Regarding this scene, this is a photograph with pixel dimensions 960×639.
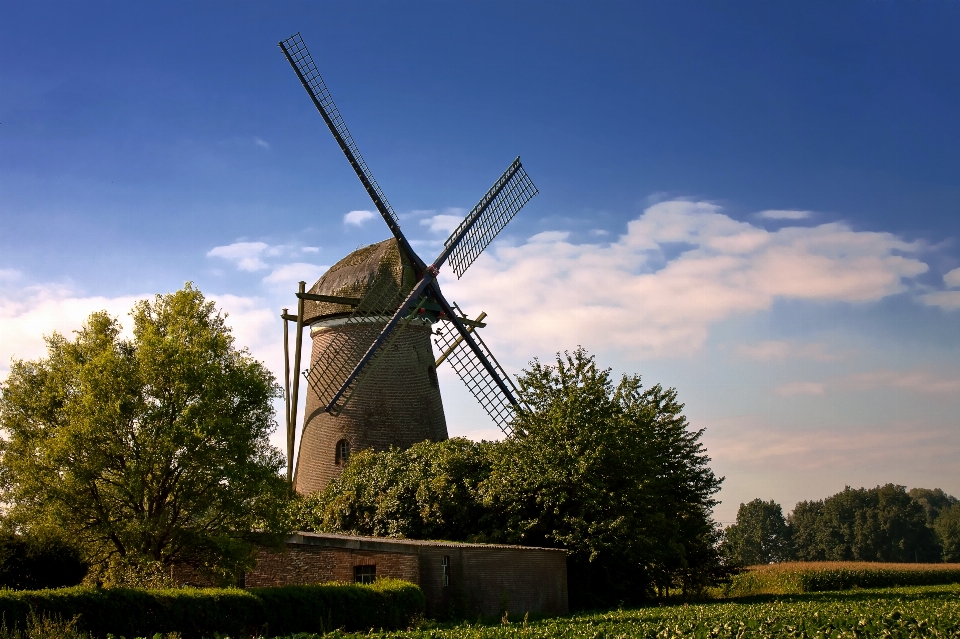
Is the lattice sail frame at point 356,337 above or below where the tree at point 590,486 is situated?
above

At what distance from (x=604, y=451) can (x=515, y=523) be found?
3649mm

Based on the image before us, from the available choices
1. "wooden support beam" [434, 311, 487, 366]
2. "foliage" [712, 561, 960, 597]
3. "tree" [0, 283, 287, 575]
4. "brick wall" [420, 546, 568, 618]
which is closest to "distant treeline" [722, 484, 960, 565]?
"foliage" [712, 561, 960, 597]

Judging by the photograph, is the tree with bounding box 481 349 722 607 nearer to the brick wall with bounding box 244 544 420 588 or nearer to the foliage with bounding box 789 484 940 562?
the brick wall with bounding box 244 544 420 588

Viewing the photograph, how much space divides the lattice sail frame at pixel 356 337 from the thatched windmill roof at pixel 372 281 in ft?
0.13

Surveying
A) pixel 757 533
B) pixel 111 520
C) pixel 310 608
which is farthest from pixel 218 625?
pixel 757 533

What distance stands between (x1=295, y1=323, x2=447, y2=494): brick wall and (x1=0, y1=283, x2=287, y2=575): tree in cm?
1170

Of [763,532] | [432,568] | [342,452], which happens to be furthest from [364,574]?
[763,532]

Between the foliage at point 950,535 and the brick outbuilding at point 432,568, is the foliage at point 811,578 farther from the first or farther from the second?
the foliage at point 950,535

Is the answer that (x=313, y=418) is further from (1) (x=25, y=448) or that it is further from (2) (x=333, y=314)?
(1) (x=25, y=448)

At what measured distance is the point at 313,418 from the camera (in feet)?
107

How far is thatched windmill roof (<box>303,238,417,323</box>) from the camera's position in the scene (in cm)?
3209

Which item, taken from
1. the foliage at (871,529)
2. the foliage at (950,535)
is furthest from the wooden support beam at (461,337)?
the foliage at (950,535)

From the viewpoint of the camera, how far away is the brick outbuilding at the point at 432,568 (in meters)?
21.0

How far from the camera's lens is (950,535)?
325 feet
